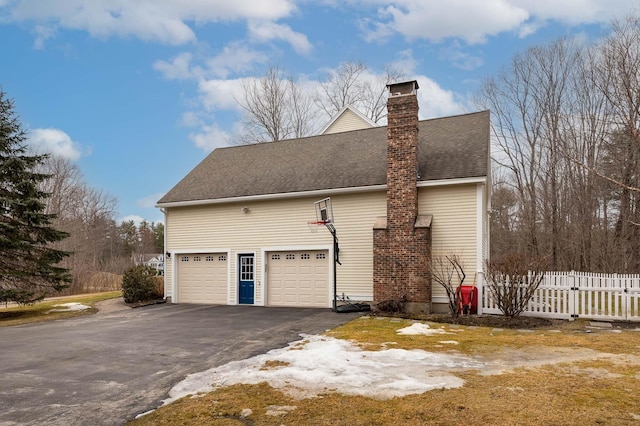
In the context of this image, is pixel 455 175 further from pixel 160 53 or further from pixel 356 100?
pixel 356 100

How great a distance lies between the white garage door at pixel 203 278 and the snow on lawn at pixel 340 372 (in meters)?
9.18

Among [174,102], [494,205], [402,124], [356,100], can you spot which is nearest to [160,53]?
[174,102]

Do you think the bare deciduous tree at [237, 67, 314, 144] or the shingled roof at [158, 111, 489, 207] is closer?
the shingled roof at [158, 111, 489, 207]

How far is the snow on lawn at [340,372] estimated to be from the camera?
5.41m

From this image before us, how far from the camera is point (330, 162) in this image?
53.4ft

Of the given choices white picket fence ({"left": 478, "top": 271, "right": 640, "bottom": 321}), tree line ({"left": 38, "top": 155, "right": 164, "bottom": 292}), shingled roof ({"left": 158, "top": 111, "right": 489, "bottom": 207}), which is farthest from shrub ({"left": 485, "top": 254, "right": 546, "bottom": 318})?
tree line ({"left": 38, "top": 155, "right": 164, "bottom": 292})

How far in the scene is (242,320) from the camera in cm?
1198

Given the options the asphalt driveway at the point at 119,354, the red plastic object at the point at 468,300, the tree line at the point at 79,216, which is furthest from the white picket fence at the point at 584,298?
the tree line at the point at 79,216

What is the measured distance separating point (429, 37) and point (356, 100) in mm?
16263

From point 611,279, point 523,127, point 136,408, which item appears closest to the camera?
point 136,408

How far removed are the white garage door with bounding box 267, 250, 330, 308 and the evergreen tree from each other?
7434 millimetres

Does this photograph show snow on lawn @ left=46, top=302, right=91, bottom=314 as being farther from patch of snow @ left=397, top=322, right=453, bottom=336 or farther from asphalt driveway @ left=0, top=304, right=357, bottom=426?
patch of snow @ left=397, top=322, right=453, bottom=336

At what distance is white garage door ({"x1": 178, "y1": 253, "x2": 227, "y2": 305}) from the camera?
1656 centimetres

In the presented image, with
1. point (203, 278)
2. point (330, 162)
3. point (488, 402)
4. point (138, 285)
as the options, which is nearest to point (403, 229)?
point (330, 162)
